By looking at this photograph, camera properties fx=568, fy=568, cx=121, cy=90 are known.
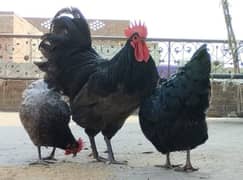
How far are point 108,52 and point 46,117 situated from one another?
8.89 m

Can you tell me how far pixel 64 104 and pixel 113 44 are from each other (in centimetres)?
889

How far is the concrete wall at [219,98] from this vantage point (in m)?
13.9

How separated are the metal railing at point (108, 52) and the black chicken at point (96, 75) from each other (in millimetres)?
7028

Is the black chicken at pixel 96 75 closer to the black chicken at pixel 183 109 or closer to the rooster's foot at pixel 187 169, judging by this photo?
the black chicken at pixel 183 109

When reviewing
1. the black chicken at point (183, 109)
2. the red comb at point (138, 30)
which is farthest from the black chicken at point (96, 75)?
the black chicken at point (183, 109)

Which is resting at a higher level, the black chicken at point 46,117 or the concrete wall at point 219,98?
the black chicken at point 46,117

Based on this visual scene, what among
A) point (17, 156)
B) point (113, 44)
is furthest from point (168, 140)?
point (113, 44)

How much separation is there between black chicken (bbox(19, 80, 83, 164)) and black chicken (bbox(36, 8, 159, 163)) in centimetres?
17

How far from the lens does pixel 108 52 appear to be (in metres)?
15.5

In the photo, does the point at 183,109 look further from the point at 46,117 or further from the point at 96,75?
the point at 46,117

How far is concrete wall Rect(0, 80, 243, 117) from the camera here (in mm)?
13938

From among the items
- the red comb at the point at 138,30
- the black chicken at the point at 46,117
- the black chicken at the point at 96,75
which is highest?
the red comb at the point at 138,30

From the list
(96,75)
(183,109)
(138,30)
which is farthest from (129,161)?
(138,30)

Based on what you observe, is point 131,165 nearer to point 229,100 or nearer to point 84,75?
point 84,75
